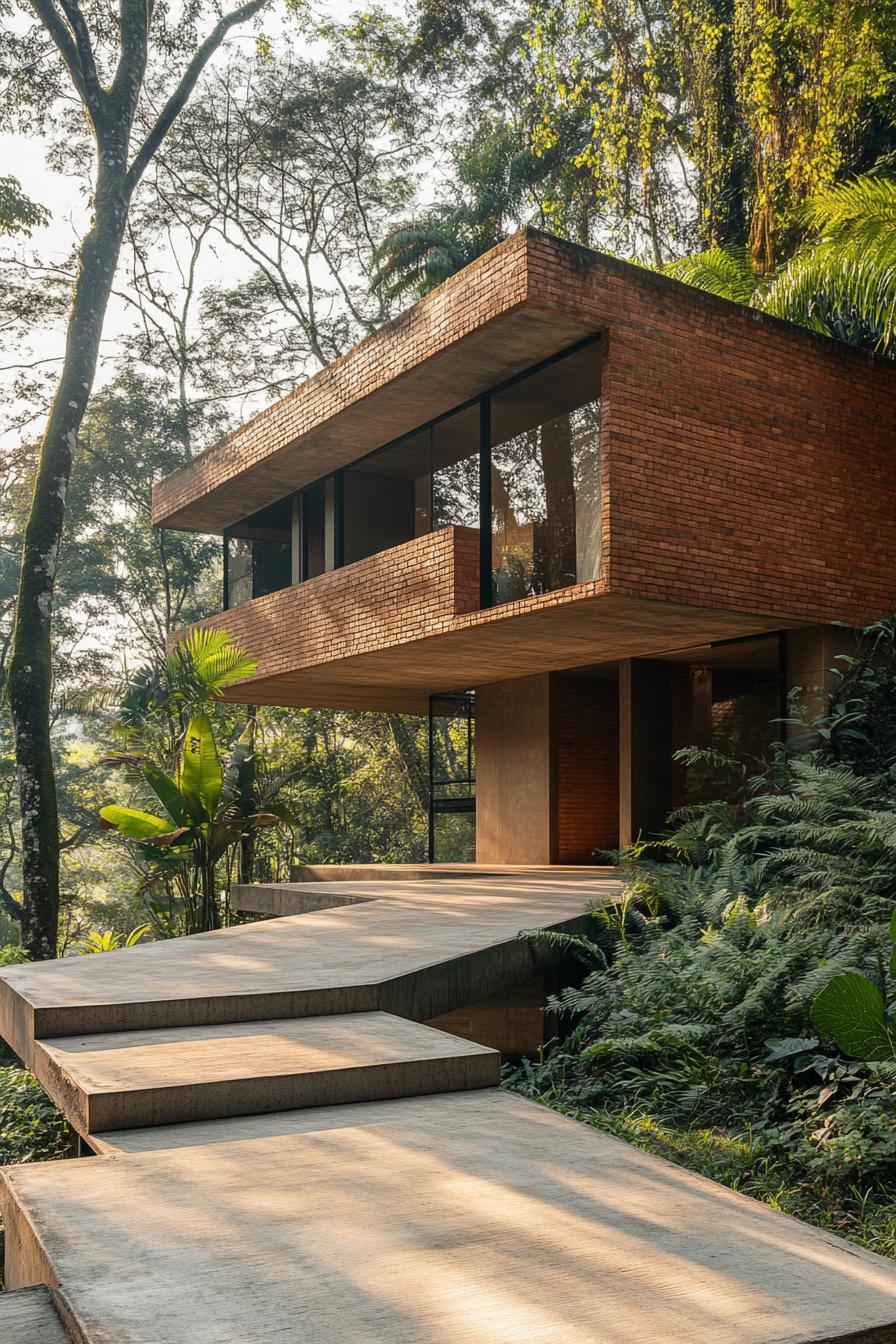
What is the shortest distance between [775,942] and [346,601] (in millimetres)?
8528

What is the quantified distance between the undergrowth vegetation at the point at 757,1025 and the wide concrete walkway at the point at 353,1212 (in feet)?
2.89

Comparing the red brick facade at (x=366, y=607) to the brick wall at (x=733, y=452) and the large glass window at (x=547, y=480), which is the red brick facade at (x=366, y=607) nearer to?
the large glass window at (x=547, y=480)

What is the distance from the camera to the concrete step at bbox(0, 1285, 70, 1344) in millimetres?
2607

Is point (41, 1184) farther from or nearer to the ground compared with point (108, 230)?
nearer to the ground

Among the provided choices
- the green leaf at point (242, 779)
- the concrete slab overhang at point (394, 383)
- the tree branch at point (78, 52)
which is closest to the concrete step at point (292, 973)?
the green leaf at point (242, 779)

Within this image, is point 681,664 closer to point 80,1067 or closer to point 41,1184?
point 80,1067

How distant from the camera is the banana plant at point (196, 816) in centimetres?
1227

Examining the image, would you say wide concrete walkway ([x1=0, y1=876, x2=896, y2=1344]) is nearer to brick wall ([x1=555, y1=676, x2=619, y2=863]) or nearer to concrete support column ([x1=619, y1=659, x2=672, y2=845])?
concrete support column ([x1=619, y1=659, x2=672, y2=845])

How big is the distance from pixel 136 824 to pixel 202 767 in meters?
1.04

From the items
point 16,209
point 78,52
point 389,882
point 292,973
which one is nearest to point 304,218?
point 16,209

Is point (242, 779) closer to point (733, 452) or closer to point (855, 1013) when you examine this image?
point (733, 452)

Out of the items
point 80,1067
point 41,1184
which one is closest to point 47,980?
point 80,1067

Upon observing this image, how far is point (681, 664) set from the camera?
45.9 ft

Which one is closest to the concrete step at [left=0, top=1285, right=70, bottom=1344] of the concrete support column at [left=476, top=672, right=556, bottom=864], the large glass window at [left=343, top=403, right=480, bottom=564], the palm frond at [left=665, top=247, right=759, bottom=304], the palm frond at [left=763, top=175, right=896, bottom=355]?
the large glass window at [left=343, top=403, right=480, bottom=564]
